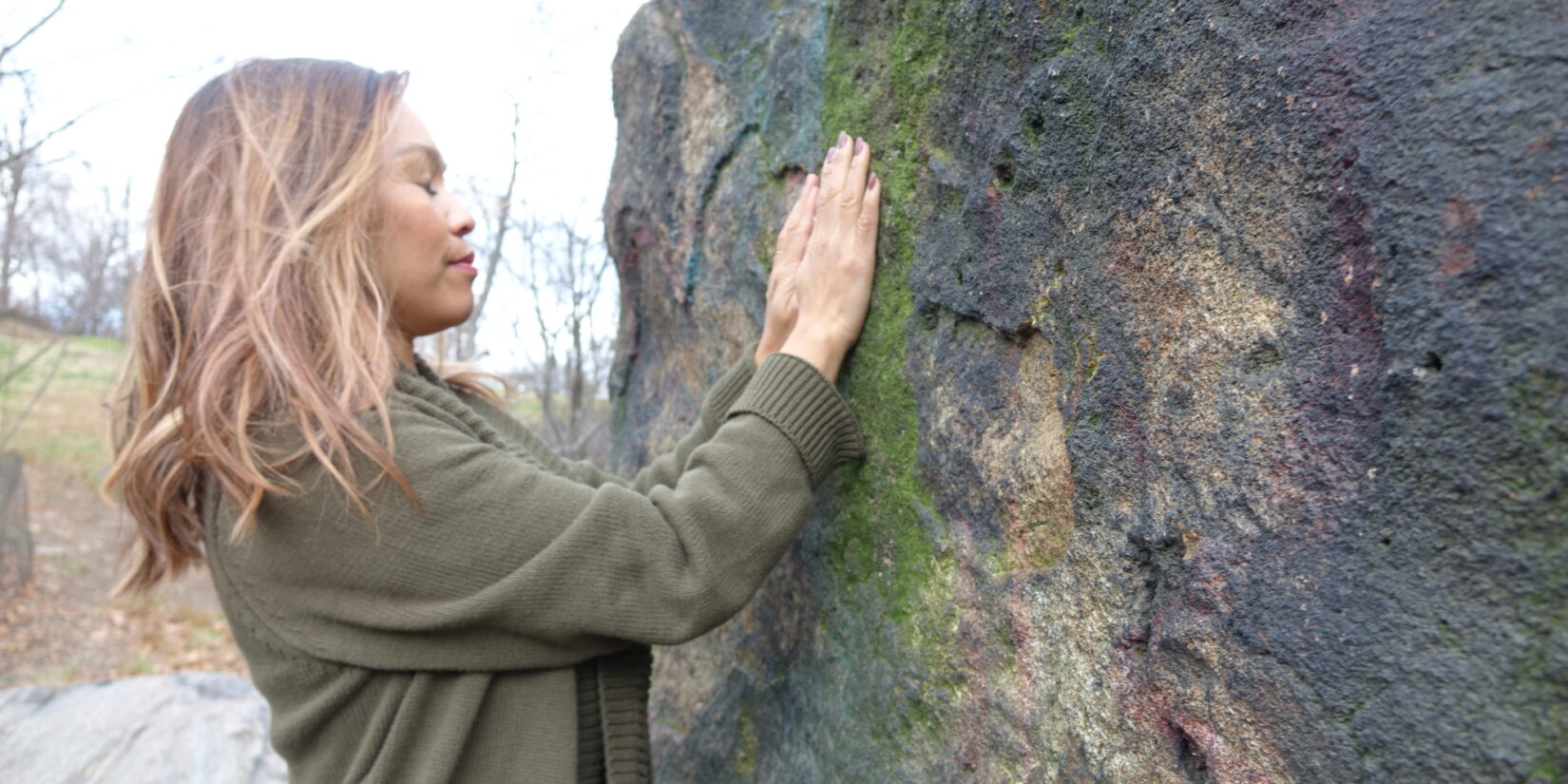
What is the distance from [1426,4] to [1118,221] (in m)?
0.38

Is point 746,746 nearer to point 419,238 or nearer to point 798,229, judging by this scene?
point 798,229

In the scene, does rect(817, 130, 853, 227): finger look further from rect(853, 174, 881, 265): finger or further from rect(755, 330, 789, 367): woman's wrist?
rect(755, 330, 789, 367): woman's wrist

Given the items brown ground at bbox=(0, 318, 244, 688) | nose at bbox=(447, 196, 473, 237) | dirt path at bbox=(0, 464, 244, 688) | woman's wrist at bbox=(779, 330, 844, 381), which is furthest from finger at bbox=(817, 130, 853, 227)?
dirt path at bbox=(0, 464, 244, 688)

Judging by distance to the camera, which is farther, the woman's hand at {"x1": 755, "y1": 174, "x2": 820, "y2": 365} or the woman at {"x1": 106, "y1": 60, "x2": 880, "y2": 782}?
the woman's hand at {"x1": 755, "y1": 174, "x2": 820, "y2": 365}

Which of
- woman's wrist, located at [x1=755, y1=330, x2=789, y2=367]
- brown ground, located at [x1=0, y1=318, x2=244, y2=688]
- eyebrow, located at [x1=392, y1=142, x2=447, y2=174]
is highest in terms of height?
eyebrow, located at [x1=392, y1=142, x2=447, y2=174]

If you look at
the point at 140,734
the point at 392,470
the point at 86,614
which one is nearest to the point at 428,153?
the point at 392,470

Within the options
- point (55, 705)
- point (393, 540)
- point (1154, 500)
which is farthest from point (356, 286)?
point (55, 705)

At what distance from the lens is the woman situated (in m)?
1.45

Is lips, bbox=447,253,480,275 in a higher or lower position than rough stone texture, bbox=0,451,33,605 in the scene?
higher

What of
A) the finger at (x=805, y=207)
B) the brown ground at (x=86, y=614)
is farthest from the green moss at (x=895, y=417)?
the brown ground at (x=86, y=614)

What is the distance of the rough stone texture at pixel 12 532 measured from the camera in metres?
7.51

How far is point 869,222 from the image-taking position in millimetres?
1664

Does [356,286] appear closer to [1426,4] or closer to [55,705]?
[1426,4]

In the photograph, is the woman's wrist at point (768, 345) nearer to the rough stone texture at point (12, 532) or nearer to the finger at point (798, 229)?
the finger at point (798, 229)
